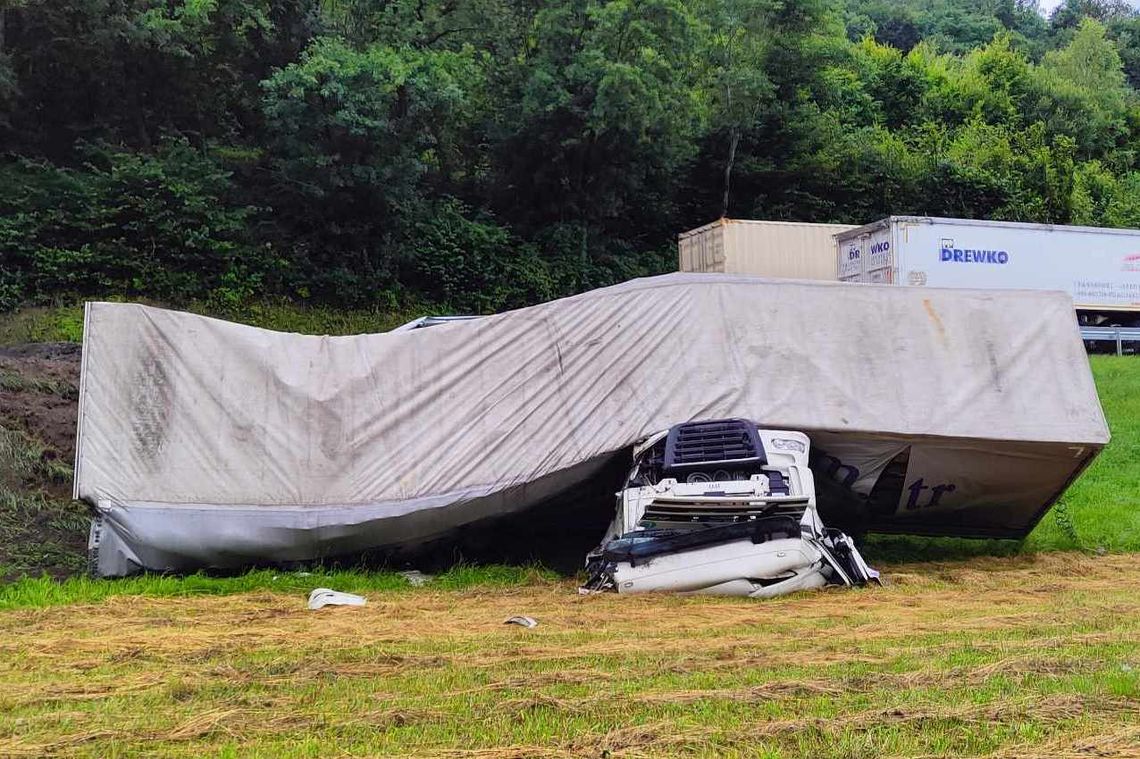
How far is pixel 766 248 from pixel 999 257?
517 centimetres

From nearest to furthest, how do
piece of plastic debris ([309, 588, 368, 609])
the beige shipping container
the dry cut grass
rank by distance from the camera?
the dry cut grass
piece of plastic debris ([309, 588, 368, 609])
the beige shipping container

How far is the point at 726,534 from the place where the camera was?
7.03 metres

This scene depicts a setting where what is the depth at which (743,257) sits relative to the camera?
24.1 m

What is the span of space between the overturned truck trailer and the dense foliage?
1458 cm

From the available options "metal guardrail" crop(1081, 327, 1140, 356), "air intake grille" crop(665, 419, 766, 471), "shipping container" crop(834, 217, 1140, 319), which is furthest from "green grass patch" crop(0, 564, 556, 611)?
"metal guardrail" crop(1081, 327, 1140, 356)

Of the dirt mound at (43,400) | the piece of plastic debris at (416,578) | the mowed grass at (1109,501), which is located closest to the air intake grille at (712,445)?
the piece of plastic debris at (416,578)

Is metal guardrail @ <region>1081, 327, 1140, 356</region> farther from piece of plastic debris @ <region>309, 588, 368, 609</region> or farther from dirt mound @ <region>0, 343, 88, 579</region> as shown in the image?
dirt mound @ <region>0, 343, 88, 579</region>

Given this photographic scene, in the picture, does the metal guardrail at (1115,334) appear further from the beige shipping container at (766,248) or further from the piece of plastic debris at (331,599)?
the piece of plastic debris at (331,599)

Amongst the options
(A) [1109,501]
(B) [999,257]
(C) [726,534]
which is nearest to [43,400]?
(C) [726,534]

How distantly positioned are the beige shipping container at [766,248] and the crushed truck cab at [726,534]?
1699cm

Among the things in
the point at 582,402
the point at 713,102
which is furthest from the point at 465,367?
the point at 713,102

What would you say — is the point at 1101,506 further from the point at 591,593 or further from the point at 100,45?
the point at 100,45

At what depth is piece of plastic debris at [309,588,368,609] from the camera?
6469 mm

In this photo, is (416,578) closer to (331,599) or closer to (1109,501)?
(331,599)
